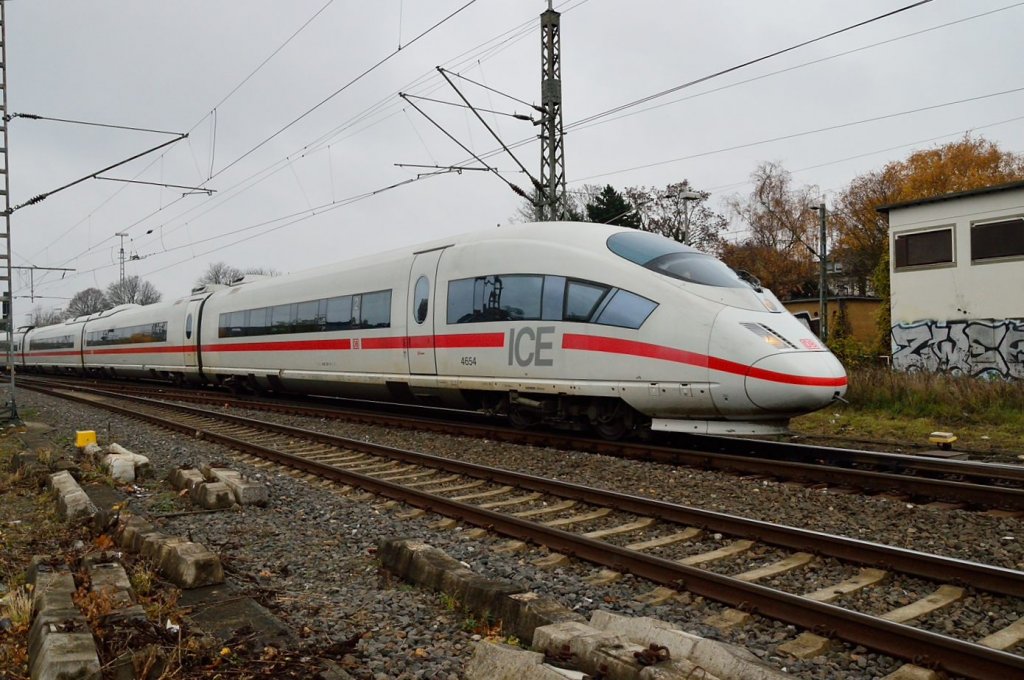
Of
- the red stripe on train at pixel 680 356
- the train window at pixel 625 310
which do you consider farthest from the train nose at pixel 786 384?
the train window at pixel 625 310

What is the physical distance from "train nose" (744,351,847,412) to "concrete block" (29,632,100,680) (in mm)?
6634

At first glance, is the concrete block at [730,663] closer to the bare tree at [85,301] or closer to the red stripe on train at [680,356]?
the red stripe on train at [680,356]

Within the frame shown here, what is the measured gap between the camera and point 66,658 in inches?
110

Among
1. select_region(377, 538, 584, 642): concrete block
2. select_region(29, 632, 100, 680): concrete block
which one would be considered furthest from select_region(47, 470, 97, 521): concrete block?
select_region(29, 632, 100, 680): concrete block

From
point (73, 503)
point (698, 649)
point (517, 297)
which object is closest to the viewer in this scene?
point (698, 649)

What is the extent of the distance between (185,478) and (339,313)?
23.7 ft

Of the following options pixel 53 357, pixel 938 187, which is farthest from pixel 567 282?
pixel 938 187

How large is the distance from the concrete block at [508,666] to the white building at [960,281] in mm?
17390

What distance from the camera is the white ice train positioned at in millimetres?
8258

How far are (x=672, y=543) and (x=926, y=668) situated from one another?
83.7 inches

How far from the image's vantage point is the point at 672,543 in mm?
5254

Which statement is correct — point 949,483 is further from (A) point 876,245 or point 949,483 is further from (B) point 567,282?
(A) point 876,245

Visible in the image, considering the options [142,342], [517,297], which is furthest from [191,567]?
[142,342]

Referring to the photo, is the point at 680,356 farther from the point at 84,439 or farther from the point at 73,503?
the point at 84,439
